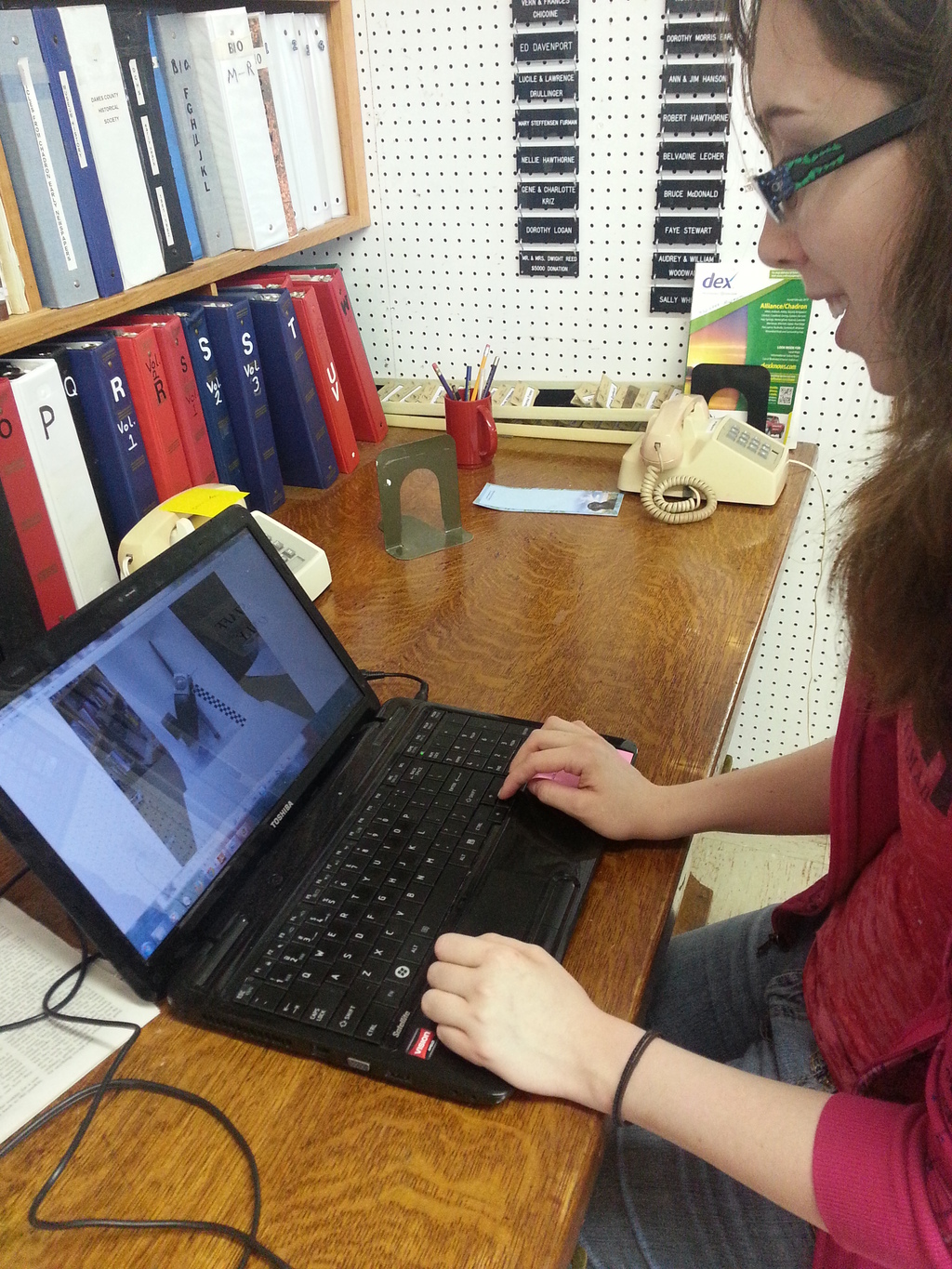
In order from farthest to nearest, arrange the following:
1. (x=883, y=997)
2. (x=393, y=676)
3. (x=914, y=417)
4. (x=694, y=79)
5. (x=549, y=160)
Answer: (x=549, y=160) → (x=694, y=79) → (x=393, y=676) → (x=883, y=997) → (x=914, y=417)

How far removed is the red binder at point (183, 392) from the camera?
1.15m

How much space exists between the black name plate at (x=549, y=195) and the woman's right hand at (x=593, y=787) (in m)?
1.01

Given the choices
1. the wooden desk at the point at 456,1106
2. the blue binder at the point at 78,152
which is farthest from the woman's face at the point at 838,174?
the blue binder at the point at 78,152

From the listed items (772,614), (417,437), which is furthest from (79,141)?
(772,614)

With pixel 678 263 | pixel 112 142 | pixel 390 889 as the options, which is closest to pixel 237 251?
pixel 112 142

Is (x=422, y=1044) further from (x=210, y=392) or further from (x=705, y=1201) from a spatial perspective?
(x=210, y=392)

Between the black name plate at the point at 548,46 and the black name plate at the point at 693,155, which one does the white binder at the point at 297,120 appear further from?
the black name plate at the point at 693,155

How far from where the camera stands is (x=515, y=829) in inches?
30.0

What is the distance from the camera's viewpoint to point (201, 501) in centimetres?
110

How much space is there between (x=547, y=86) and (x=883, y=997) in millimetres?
1315

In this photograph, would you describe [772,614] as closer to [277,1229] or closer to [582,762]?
[582,762]

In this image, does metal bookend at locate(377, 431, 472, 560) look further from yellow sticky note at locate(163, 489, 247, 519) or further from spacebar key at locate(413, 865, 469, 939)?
spacebar key at locate(413, 865, 469, 939)

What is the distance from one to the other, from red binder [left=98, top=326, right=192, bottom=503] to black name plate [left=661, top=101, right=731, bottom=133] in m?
0.82

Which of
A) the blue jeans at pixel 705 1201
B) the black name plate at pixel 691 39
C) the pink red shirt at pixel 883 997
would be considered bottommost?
the blue jeans at pixel 705 1201
